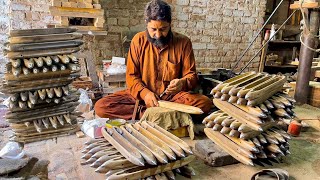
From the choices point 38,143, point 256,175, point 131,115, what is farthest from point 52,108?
point 256,175

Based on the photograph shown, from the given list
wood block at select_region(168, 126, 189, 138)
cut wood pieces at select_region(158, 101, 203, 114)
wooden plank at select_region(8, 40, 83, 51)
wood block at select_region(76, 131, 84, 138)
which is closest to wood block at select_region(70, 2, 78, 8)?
wooden plank at select_region(8, 40, 83, 51)

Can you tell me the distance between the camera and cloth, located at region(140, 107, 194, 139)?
10.7 feet

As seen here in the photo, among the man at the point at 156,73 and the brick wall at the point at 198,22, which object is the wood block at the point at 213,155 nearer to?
the man at the point at 156,73

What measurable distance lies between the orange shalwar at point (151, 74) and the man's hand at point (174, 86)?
10cm

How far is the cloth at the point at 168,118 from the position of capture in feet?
10.7

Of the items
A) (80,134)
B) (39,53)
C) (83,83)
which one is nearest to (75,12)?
(83,83)

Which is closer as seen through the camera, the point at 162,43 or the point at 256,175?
the point at 256,175

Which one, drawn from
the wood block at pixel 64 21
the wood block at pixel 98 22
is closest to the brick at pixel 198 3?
the wood block at pixel 98 22

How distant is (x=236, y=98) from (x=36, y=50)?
210 cm

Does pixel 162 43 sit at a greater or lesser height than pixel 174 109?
greater

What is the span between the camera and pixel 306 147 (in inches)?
129

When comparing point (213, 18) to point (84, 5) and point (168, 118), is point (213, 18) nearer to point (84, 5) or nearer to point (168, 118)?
point (84, 5)

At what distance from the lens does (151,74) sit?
386 centimetres

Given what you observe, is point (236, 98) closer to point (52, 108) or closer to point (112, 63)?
point (52, 108)
